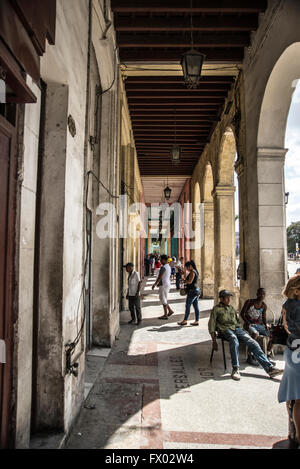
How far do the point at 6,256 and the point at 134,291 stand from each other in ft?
17.6

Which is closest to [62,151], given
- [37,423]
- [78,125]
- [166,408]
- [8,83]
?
[78,125]

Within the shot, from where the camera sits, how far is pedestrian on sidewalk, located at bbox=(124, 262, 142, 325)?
7.21 m

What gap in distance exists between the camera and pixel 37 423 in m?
2.73

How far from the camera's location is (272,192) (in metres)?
5.66

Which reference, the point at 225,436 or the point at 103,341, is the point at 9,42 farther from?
the point at 103,341

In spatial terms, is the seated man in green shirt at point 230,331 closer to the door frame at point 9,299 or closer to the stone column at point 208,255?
the door frame at point 9,299

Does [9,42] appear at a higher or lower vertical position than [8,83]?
higher

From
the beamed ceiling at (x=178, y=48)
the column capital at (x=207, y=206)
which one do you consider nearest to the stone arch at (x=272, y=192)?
the beamed ceiling at (x=178, y=48)

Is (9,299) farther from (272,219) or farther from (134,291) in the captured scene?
(134,291)

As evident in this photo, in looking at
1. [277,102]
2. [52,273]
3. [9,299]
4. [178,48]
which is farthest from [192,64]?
[9,299]

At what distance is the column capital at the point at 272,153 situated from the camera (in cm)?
562

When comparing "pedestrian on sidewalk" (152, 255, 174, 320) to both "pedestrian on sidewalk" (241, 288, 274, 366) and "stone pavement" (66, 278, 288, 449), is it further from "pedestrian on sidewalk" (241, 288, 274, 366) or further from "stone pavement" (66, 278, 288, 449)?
"pedestrian on sidewalk" (241, 288, 274, 366)

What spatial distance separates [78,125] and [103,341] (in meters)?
3.69
